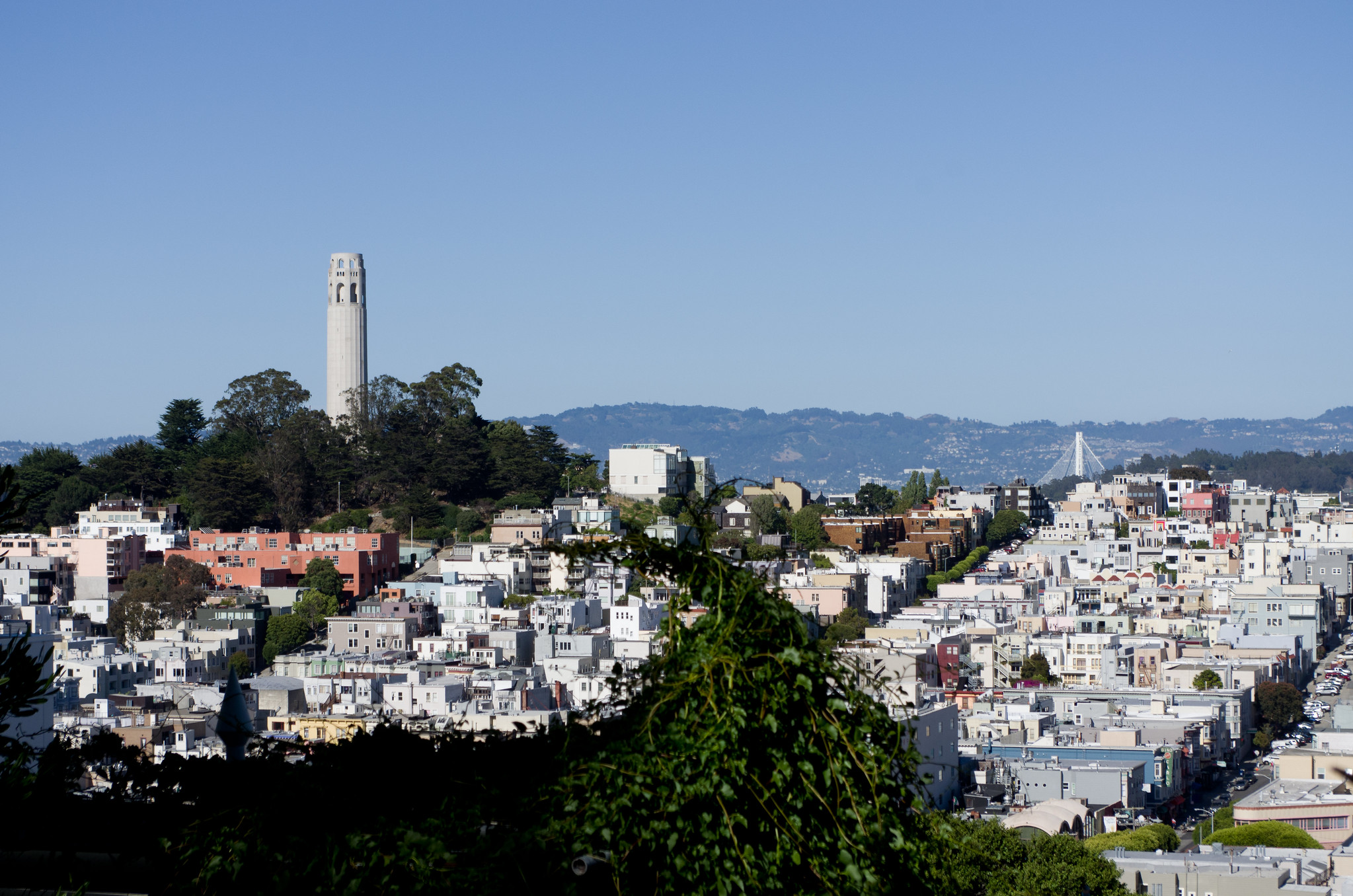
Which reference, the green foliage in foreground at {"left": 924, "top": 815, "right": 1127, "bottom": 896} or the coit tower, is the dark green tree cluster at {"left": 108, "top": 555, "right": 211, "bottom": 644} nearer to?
the coit tower

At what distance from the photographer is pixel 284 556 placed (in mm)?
32625

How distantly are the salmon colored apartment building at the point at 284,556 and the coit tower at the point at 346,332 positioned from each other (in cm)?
525

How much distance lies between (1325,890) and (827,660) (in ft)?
37.4

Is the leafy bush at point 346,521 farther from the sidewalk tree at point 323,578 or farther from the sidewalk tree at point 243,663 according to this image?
the sidewalk tree at point 243,663

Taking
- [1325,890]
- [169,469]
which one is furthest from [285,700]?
[169,469]

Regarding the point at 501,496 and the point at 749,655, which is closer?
the point at 749,655

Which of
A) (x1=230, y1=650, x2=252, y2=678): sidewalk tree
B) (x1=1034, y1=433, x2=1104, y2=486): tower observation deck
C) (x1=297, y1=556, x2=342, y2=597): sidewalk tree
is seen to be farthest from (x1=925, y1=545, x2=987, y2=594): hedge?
(x1=1034, y1=433, x2=1104, y2=486): tower observation deck

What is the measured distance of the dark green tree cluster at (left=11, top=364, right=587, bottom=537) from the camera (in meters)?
34.8

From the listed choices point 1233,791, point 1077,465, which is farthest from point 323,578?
point 1077,465

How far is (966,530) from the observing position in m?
48.0

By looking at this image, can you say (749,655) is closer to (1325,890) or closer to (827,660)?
(827,660)

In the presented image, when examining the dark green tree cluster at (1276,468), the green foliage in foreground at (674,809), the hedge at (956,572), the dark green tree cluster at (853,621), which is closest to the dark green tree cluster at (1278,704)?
the dark green tree cluster at (853,621)

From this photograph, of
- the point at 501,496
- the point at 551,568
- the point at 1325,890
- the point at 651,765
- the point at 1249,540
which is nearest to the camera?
the point at 651,765

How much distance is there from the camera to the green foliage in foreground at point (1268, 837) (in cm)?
1573
